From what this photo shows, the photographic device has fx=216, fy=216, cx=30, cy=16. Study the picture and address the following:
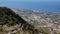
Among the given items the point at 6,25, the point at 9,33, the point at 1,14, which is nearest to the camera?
the point at 9,33

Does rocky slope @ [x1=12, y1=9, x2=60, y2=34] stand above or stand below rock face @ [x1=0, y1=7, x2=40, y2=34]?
below

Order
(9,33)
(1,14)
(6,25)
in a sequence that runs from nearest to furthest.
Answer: (9,33) → (6,25) → (1,14)

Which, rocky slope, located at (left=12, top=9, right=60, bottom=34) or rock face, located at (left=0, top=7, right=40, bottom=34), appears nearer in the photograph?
rock face, located at (left=0, top=7, right=40, bottom=34)

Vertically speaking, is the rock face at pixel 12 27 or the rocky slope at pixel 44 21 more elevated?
the rock face at pixel 12 27

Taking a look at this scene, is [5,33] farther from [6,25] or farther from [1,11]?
[1,11]

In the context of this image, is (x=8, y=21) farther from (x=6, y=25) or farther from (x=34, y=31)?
(x=34, y=31)

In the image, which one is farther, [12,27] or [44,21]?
[44,21]

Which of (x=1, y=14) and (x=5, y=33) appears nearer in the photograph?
(x=5, y=33)

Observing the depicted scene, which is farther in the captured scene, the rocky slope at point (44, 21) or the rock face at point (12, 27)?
the rocky slope at point (44, 21)

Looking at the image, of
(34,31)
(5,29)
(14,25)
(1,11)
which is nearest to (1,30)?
(5,29)

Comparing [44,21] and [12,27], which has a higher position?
[12,27]
